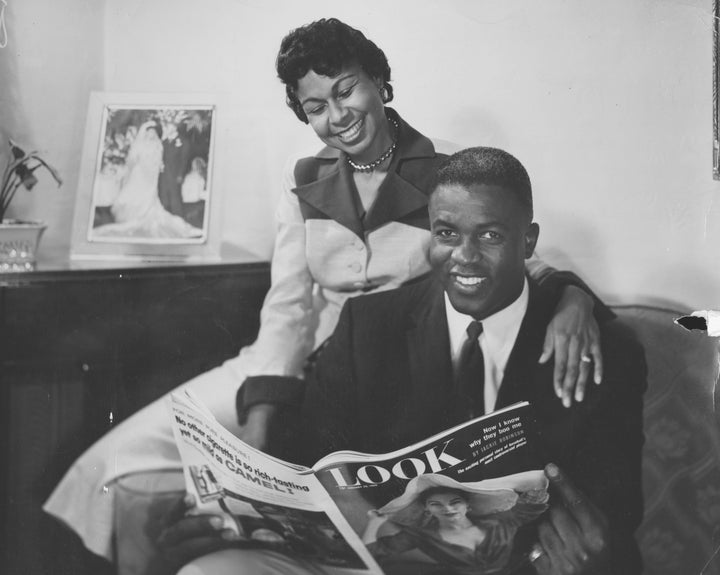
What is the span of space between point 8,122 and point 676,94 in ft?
4.52

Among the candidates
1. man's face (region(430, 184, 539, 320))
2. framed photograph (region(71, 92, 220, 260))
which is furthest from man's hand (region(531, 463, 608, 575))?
framed photograph (region(71, 92, 220, 260))

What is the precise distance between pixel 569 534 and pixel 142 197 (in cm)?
112

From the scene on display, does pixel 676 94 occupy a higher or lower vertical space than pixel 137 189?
higher

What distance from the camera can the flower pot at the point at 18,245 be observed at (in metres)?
1.49

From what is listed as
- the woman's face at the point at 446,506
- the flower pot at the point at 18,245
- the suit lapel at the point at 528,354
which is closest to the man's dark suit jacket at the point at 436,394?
the suit lapel at the point at 528,354

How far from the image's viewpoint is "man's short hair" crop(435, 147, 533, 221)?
4.62 ft

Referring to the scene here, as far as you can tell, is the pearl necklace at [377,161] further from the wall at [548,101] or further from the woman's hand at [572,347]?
the woman's hand at [572,347]

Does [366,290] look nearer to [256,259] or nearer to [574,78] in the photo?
[256,259]

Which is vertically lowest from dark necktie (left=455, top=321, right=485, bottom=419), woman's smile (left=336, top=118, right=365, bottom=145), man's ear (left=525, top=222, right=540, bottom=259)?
dark necktie (left=455, top=321, right=485, bottom=419)

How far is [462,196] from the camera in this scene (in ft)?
4.61

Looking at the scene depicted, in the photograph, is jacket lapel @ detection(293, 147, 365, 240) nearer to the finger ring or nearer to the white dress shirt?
the white dress shirt

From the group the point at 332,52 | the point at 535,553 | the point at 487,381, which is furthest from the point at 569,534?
the point at 332,52

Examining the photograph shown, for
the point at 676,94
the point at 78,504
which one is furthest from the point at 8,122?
the point at 676,94

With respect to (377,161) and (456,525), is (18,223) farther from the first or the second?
(456,525)
